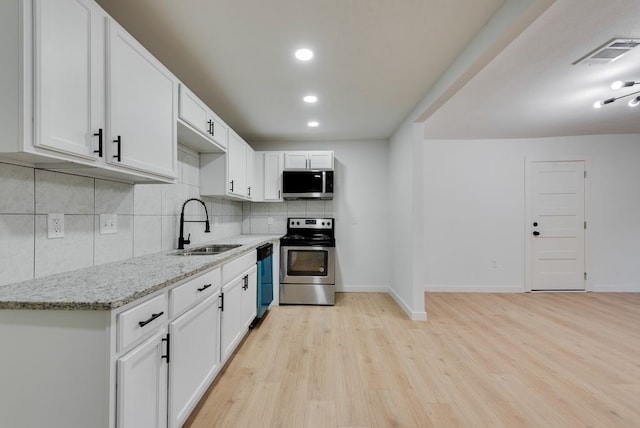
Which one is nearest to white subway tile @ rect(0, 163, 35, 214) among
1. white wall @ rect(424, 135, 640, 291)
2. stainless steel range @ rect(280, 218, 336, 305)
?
stainless steel range @ rect(280, 218, 336, 305)

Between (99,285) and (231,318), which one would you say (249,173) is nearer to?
(231,318)

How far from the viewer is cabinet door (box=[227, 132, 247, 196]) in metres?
2.99

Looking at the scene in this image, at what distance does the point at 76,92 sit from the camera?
112 centimetres

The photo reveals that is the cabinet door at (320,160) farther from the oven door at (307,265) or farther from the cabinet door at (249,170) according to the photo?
the oven door at (307,265)

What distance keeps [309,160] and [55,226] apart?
3020mm

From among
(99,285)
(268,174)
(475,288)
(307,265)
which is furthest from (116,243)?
(475,288)

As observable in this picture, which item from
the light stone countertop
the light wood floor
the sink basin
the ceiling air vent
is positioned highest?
the ceiling air vent

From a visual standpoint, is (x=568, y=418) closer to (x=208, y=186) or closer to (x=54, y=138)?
(x=54, y=138)

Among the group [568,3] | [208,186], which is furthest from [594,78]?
[208,186]

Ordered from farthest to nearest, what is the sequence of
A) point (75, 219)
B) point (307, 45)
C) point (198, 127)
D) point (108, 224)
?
point (198, 127)
point (307, 45)
point (108, 224)
point (75, 219)

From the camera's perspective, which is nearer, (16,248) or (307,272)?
(16,248)

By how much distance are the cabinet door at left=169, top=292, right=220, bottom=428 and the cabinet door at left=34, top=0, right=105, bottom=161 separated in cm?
95

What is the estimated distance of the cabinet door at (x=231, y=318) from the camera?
80.7 inches

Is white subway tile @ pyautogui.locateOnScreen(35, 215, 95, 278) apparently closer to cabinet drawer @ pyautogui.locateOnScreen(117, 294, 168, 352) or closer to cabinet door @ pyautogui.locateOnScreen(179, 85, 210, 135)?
cabinet drawer @ pyautogui.locateOnScreen(117, 294, 168, 352)
